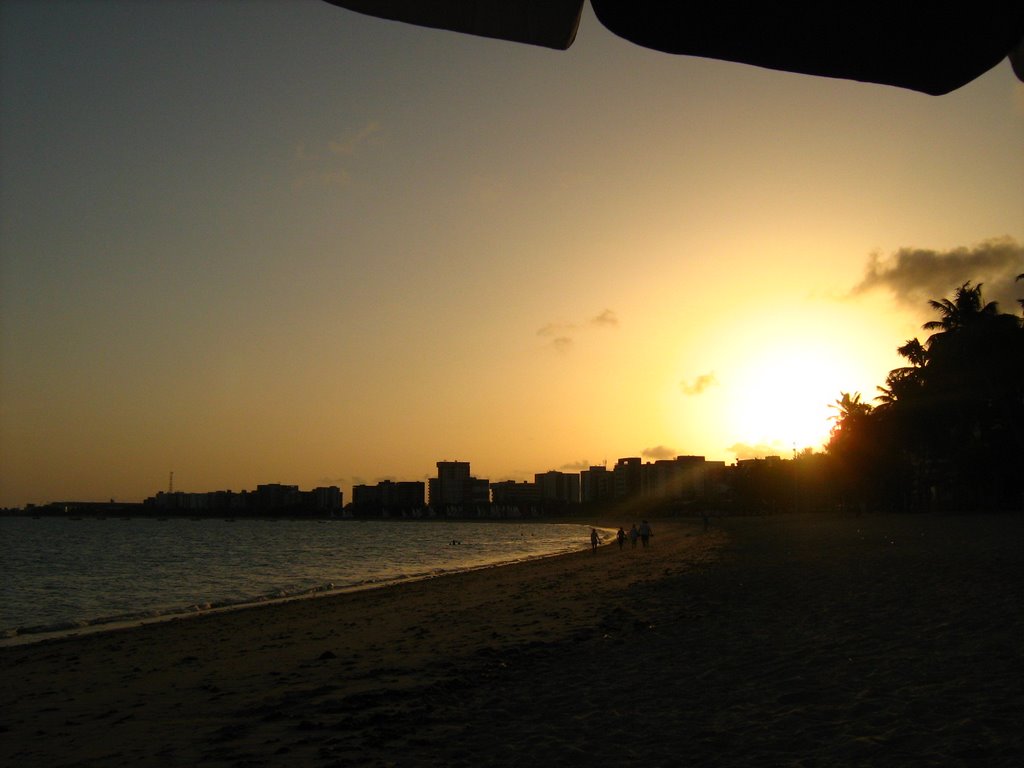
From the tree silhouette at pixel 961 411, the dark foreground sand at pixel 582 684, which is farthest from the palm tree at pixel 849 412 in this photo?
the dark foreground sand at pixel 582 684

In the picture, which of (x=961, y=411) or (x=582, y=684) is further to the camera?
(x=961, y=411)

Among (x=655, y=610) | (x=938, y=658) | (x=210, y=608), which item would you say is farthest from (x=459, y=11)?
(x=210, y=608)

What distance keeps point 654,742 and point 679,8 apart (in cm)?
661

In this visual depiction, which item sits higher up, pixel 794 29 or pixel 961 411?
pixel 961 411

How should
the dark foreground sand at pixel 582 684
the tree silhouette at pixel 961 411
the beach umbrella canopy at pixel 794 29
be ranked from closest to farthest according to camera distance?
the beach umbrella canopy at pixel 794 29, the dark foreground sand at pixel 582 684, the tree silhouette at pixel 961 411

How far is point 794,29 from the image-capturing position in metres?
2.08

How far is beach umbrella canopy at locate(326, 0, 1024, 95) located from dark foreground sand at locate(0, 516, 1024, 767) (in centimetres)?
566

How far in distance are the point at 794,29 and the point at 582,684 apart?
881cm

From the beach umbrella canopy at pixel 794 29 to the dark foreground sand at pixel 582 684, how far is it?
5658mm

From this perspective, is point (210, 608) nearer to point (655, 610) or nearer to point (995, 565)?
point (655, 610)

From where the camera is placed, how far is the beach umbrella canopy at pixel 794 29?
6.37ft

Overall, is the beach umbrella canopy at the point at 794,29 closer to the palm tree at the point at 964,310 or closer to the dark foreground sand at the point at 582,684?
the dark foreground sand at the point at 582,684

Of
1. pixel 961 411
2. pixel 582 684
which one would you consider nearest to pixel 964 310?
pixel 961 411

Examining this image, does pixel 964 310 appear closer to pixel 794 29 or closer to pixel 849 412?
pixel 849 412
